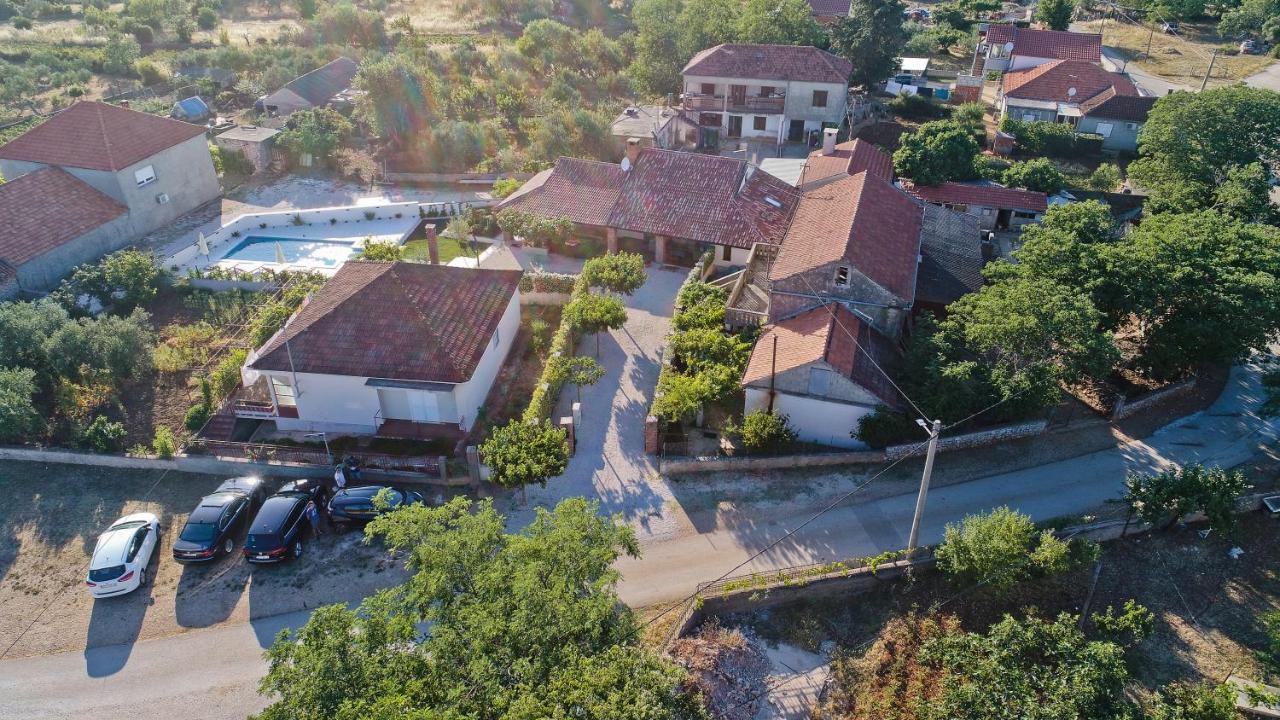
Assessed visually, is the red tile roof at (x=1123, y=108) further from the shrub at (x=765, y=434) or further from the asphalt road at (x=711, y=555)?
the shrub at (x=765, y=434)

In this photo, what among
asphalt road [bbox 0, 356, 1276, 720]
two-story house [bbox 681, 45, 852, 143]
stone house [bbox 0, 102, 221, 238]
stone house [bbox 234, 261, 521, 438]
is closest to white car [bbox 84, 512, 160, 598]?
asphalt road [bbox 0, 356, 1276, 720]

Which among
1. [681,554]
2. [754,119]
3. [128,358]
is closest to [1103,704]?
[681,554]

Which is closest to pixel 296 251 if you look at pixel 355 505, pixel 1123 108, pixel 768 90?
pixel 355 505

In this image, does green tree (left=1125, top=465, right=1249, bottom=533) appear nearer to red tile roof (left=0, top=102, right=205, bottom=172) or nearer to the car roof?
the car roof

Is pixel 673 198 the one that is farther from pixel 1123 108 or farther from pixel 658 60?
pixel 1123 108

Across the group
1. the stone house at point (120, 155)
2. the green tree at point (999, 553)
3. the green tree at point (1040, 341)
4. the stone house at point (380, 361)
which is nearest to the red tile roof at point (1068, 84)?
the green tree at point (1040, 341)

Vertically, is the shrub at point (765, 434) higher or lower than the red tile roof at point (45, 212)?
lower
